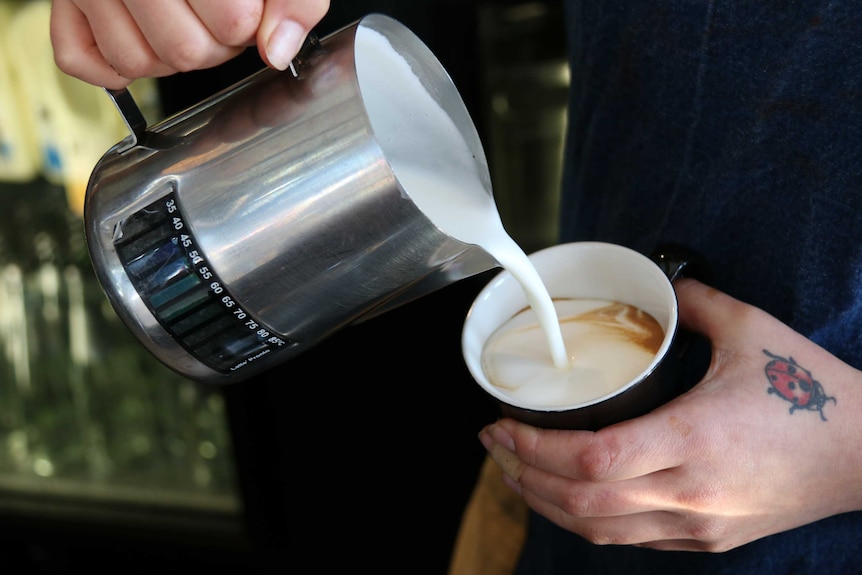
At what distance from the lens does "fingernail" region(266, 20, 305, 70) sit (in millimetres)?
603

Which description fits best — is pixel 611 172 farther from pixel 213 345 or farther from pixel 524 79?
pixel 524 79

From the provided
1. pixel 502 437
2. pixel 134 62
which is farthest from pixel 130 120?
pixel 502 437

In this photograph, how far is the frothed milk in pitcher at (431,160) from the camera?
0.65 metres

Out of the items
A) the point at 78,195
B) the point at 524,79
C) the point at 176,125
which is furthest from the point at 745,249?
the point at 78,195

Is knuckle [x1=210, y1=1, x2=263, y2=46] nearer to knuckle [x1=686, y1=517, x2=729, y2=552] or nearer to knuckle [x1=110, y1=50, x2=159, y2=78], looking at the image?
knuckle [x1=110, y1=50, x2=159, y2=78]

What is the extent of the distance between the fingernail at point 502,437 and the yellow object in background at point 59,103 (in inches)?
42.9

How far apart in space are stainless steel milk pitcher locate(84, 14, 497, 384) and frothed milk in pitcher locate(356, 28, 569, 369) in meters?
0.02

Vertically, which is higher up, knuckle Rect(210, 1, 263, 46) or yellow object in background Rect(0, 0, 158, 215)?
knuckle Rect(210, 1, 263, 46)

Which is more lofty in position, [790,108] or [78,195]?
[790,108]

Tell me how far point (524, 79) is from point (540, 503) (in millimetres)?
917

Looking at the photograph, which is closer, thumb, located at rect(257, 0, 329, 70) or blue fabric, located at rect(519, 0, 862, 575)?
thumb, located at rect(257, 0, 329, 70)

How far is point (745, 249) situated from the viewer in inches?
30.9

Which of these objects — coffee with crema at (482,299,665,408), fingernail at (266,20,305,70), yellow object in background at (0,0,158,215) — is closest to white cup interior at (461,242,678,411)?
coffee with crema at (482,299,665,408)

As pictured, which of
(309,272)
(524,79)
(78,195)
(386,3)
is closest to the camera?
(309,272)
